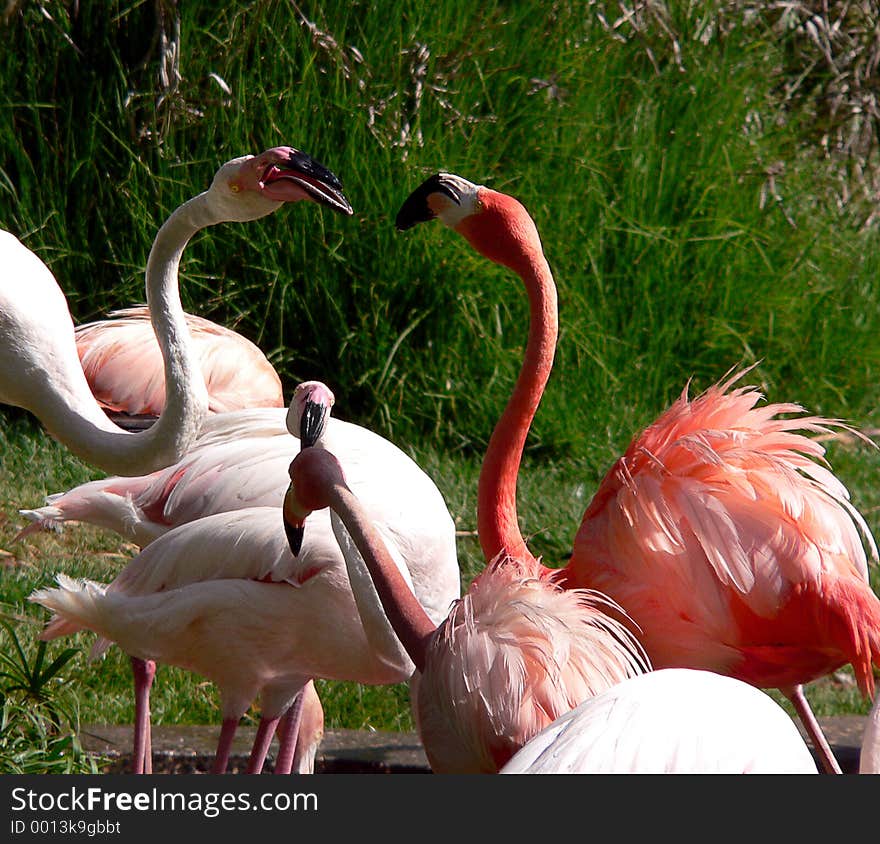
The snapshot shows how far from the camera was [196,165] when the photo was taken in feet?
19.9

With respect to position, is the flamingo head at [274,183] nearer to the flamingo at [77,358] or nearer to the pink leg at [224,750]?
the flamingo at [77,358]

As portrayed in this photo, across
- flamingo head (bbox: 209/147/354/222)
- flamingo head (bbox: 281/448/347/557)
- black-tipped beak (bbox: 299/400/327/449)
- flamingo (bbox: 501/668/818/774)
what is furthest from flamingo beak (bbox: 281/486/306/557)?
flamingo (bbox: 501/668/818/774)

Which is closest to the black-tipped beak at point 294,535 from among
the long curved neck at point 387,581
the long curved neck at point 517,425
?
the long curved neck at point 387,581

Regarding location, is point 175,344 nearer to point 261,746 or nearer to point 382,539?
point 382,539

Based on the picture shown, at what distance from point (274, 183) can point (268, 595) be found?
39.3 inches

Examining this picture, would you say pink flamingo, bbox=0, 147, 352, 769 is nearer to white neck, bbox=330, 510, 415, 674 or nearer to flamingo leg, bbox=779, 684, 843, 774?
white neck, bbox=330, 510, 415, 674

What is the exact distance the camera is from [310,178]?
3.33 m

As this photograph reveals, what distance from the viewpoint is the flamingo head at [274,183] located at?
10.9ft

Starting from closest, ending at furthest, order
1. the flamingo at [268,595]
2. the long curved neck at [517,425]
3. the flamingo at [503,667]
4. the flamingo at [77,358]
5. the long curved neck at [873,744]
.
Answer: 1. the long curved neck at [873,744]
2. the flamingo at [503,667]
3. the flamingo at [77,358]
4. the flamingo at [268,595]
5. the long curved neck at [517,425]

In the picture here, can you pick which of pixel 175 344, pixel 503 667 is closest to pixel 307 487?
pixel 175 344

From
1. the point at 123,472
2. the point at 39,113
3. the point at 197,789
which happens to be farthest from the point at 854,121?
the point at 197,789

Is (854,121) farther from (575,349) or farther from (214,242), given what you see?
(214,242)

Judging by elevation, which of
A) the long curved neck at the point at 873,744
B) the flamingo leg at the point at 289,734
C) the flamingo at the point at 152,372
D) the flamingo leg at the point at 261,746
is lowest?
the flamingo leg at the point at 289,734

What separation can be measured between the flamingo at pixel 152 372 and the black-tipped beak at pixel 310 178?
130cm
